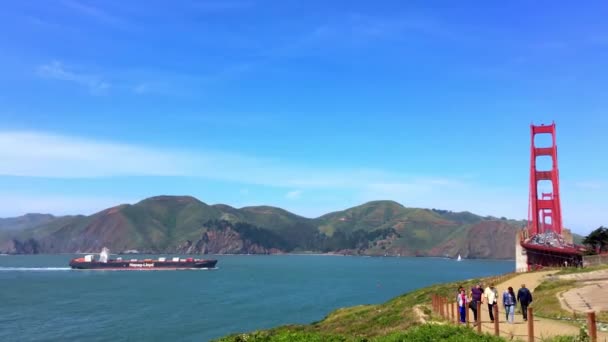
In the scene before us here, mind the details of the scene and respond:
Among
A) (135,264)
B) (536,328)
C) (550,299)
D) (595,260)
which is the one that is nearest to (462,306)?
(536,328)

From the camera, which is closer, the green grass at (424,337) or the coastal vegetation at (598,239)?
the green grass at (424,337)

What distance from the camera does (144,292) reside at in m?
91.5

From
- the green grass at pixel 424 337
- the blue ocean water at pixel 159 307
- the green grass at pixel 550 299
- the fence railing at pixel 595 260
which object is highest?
the fence railing at pixel 595 260

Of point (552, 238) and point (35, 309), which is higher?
point (552, 238)

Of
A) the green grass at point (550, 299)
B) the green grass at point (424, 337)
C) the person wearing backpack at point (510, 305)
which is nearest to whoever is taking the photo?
the green grass at point (424, 337)

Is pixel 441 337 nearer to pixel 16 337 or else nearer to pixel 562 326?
pixel 562 326

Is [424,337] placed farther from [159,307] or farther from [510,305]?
[159,307]

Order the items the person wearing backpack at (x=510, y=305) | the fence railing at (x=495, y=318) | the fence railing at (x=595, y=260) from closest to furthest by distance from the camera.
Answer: the fence railing at (x=495, y=318) → the person wearing backpack at (x=510, y=305) → the fence railing at (x=595, y=260)

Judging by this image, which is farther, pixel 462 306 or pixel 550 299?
pixel 550 299

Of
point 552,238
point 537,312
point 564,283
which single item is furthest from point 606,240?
point 537,312

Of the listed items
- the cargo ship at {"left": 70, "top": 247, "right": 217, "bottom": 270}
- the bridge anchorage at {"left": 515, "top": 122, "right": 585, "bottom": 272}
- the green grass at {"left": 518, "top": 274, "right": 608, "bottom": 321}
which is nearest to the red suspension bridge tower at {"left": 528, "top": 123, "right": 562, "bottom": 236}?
the bridge anchorage at {"left": 515, "top": 122, "right": 585, "bottom": 272}

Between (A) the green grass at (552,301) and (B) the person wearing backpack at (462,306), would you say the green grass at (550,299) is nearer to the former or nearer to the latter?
(A) the green grass at (552,301)

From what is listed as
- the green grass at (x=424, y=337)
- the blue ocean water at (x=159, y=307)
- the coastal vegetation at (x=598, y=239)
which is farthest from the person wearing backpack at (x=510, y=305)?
the coastal vegetation at (x=598, y=239)

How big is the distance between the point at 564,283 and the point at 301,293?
2307 inches
